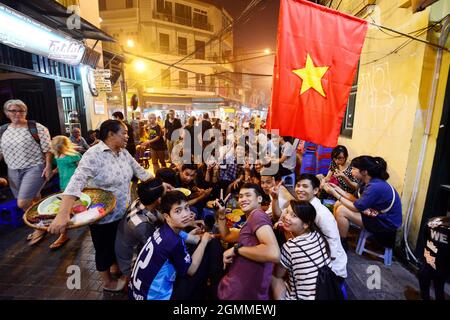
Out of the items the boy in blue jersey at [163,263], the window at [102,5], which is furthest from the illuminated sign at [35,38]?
the window at [102,5]

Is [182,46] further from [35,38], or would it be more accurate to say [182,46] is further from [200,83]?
[35,38]

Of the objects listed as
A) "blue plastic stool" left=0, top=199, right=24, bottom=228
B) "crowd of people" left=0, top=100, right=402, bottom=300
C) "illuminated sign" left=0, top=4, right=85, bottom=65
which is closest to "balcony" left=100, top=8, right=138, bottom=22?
"illuminated sign" left=0, top=4, right=85, bottom=65

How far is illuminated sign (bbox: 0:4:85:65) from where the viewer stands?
471 centimetres

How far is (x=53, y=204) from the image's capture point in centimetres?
264

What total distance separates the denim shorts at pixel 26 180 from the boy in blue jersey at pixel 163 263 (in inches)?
135

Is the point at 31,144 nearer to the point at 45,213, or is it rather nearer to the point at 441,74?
the point at 45,213

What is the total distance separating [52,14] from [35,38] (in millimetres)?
1496

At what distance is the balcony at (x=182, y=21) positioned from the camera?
26.9m

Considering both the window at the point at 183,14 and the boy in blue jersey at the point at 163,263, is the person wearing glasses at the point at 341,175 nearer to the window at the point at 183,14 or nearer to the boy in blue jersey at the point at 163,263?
the boy in blue jersey at the point at 163,263

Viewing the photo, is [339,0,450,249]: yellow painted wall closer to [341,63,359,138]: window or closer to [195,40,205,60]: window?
[341,63,359,138]: window

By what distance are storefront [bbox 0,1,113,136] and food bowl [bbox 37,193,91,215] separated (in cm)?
427

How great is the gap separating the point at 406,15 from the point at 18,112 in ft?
22.1

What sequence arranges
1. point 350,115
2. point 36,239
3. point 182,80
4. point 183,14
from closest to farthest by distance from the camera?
point 36,239 < point 350,115 < point 183,14 < point 182,80

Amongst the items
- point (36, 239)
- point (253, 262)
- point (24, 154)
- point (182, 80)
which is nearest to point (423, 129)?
point (253, 262)
